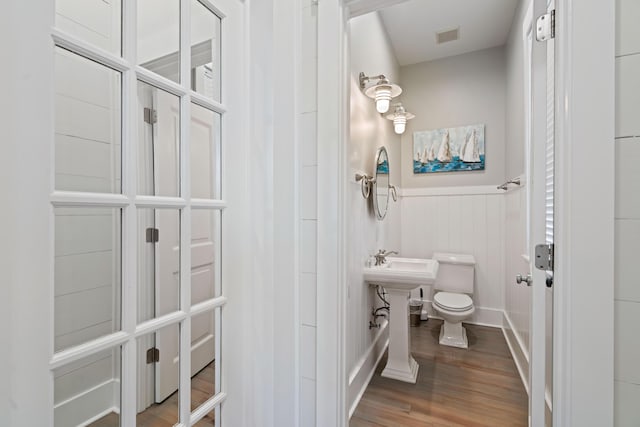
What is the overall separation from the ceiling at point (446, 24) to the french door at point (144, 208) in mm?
2196

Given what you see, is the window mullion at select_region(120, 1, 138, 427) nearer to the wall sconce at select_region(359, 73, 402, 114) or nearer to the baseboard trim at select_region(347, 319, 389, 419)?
the baseboard trim at select_region(347, 319, 389, 419)

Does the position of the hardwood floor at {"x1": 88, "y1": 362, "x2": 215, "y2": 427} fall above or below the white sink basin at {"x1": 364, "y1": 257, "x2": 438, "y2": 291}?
below

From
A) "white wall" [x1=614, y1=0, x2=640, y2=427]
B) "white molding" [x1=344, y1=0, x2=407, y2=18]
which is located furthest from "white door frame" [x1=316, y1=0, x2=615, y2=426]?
"white molding" [x1=344, y1=0, x2=407, y2=18]

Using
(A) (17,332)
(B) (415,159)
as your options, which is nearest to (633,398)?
(A) (17,332)

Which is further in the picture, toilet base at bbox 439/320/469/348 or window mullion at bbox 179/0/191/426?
toilet base at bbox 439/320/469/348

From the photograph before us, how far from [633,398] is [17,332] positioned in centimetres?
143

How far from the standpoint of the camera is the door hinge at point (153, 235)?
83 cm

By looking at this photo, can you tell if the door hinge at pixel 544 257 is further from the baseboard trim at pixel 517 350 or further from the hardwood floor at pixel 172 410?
the baseboard trim at pixel 517 350

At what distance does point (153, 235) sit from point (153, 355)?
Answer: 0.35 meters

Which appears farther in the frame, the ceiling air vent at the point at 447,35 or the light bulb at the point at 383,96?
the ceiling air vent at the point at 447,35

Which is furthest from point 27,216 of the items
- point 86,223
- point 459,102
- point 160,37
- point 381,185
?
point 459,102

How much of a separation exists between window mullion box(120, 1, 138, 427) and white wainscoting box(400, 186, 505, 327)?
3.21 meters

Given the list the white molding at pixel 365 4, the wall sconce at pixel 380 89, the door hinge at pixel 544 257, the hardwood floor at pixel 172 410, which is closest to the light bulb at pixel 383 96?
the wall sconce at pixel 380 89

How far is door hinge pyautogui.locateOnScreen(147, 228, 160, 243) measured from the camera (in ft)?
2.71
